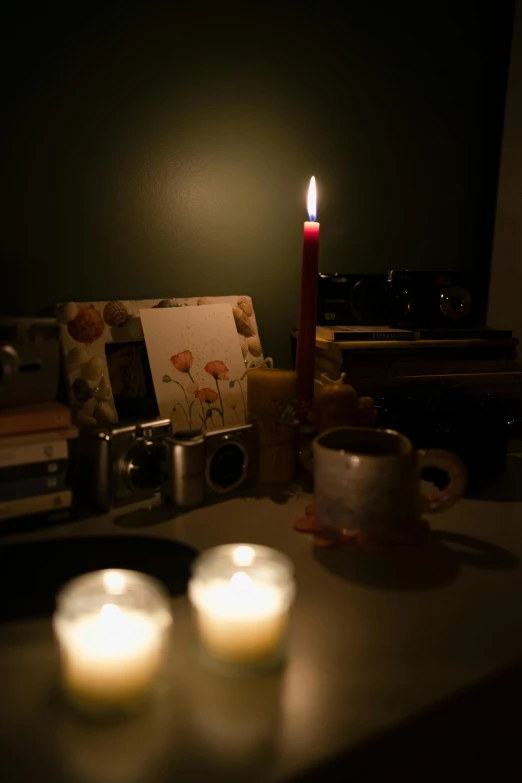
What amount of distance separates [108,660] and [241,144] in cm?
87

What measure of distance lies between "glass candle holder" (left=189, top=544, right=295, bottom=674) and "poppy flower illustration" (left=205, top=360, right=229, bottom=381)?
0.50 metres

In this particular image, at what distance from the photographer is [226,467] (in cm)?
84

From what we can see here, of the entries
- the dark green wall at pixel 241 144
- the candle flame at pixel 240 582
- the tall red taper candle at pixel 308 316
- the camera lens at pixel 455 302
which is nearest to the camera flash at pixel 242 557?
the candle flame at pixel 240 582

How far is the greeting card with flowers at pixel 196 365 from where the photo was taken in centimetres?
98

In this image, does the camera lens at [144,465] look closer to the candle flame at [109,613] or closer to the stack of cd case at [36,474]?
the stack of cd case at [36,474]

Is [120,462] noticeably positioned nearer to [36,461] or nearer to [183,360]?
[36,461]

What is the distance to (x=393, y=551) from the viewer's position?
0.69m

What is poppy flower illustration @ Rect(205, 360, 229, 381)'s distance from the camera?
102 centimetres

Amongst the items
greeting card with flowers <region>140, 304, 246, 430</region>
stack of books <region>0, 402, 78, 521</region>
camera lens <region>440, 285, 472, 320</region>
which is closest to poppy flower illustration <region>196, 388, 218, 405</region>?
greeting card with flowers <region>140, 304, 246, 430</region>

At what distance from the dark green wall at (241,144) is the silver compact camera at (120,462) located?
0.31m

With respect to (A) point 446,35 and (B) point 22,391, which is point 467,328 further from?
(B) point 22,391

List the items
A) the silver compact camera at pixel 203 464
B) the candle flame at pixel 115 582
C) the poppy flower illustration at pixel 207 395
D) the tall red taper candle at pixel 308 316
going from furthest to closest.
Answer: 1. the poppy flower illustration at pixel 207 395
2. the tall red taper candle at pixel 308 316
3. the silver compact camera at pixel 203 464
4. the candle flame at pixel 115 582

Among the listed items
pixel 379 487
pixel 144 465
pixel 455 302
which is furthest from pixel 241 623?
pixel 455 302

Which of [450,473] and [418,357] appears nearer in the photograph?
[450,473]
